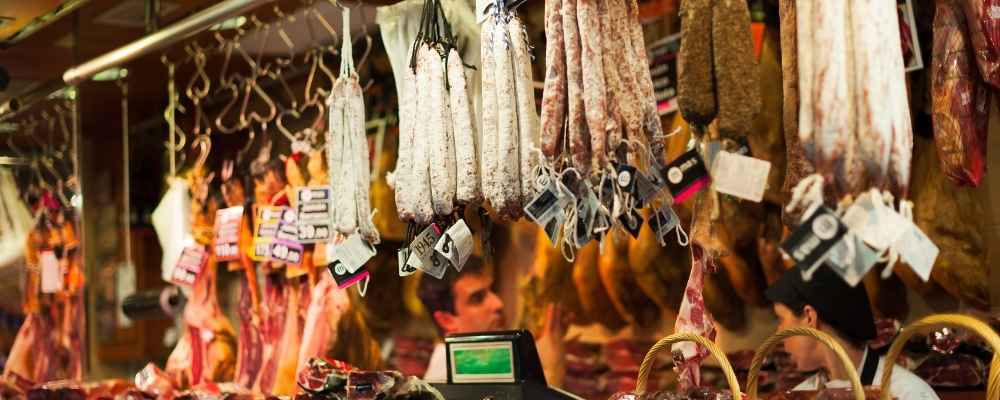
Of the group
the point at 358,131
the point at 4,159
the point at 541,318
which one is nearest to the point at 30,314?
the point at 4,159

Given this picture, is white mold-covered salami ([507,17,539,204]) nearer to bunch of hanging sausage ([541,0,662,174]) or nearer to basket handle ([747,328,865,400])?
bunch of hanging sausage ([541,0,662,174])

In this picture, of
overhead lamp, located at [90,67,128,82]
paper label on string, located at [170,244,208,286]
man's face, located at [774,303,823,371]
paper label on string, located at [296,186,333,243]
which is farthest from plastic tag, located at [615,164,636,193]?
overhead lamp, located at [90,67,128,82]

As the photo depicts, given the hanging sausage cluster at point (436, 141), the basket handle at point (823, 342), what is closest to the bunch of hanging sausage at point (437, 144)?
the hanging sausage cluster at point (436, 141)

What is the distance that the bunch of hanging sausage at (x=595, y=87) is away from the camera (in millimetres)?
3289

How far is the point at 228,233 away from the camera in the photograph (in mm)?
5883

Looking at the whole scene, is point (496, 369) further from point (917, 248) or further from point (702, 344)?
point (917, 248)

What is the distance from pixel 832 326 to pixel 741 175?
1.31 meters

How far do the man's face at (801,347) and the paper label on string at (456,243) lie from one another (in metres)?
1.43

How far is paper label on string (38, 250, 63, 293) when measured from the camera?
6969 mm

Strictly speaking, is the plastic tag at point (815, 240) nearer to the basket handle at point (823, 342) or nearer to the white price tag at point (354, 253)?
the basket handle at point (823, 342)

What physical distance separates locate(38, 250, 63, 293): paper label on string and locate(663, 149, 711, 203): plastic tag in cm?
484

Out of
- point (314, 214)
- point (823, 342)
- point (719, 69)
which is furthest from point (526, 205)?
point (314, 214)

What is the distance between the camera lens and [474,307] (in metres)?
5.82

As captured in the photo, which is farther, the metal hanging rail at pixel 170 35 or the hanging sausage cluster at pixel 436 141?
the metal hanging rail at pixel 170 35
